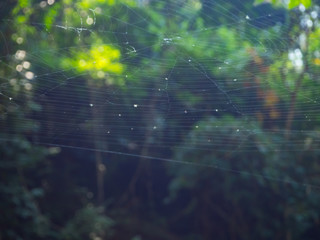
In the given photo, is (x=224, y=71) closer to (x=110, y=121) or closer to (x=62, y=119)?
(x=110, y=121)

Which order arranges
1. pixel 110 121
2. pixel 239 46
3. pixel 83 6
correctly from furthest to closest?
pixel 239 46
pixel 110 121
pixel 83 6

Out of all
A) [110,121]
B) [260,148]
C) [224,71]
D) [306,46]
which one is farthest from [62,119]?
[260,148]

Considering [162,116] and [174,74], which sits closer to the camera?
[174,74]

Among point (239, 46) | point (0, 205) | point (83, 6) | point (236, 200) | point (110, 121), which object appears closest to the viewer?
point (83, 6)

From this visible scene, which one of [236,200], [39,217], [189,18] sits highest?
[189,18]

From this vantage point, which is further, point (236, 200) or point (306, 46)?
point (236, 200)

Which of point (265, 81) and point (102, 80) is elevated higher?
point (102, 80)

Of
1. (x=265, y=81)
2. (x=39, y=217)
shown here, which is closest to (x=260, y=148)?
(x=265, y=81)
